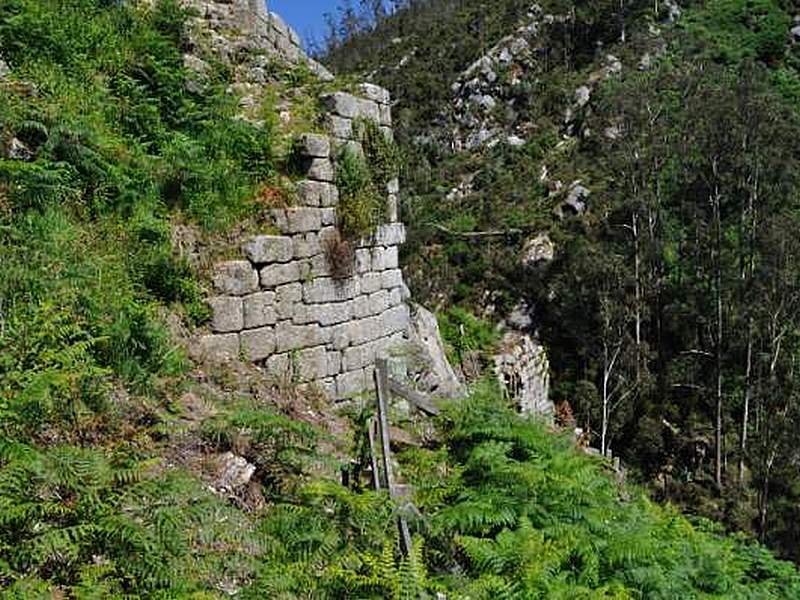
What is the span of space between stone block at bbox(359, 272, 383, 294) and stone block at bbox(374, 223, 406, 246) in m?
0.37

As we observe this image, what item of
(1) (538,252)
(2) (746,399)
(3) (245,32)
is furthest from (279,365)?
(1) (538,252)

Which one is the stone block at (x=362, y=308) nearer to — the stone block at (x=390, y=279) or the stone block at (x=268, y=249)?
the stone block at (x=390, y=279)

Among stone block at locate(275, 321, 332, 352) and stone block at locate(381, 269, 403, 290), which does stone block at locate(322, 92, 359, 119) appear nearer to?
stone block at locate(381, 269, 403, 290)

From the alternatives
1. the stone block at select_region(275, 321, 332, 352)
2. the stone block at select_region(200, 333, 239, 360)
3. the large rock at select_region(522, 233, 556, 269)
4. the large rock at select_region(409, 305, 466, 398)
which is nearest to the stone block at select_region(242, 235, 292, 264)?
the stone block at select_region(275, 321, 332, 352)

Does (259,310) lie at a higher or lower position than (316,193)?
lower

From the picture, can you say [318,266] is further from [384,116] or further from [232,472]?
[232,472]

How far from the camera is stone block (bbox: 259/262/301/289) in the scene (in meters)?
6.22

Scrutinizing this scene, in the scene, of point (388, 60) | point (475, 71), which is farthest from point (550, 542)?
point (388, 60)

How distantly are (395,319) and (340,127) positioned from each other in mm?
2244

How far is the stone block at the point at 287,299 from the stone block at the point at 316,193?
85cm

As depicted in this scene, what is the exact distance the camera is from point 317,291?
6668 millimetres

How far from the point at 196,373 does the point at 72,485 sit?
2.27 m

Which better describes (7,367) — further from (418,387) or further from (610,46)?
(610,46)

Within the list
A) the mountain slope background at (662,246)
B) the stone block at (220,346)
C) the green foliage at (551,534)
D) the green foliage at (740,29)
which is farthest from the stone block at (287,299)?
the green foliage at (740,29)
